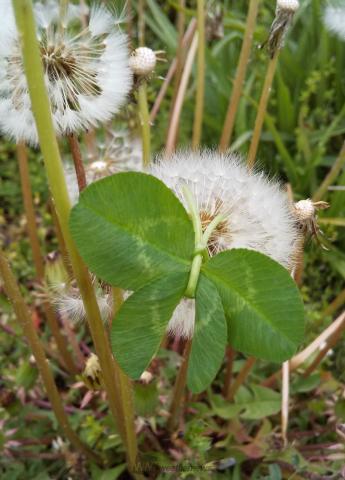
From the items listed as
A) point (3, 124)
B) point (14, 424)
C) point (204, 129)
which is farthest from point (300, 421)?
point (204, 129)

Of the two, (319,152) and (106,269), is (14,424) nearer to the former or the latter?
(106,269)

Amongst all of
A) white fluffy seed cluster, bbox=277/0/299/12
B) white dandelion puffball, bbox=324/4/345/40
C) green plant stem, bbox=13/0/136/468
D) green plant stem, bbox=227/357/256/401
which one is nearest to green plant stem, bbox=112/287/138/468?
green plant stem, bbox=13/0/136/468

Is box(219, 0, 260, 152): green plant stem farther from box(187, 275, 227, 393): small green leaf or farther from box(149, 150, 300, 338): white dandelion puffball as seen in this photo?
box(187, 275, 227, 393): small green leaf

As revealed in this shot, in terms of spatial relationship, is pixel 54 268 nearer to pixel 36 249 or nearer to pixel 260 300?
pixel 36 249

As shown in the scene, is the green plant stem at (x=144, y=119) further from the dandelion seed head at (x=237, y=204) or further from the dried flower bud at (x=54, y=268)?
the dried flower bud at (x=54, y=268)

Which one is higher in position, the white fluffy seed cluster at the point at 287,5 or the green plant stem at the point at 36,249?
the white fluffy seed cluster at the point at 287,5

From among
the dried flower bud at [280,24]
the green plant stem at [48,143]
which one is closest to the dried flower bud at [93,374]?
the green plant stem at [48,143]

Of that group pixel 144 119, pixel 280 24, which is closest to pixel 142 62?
pixel 144 119
